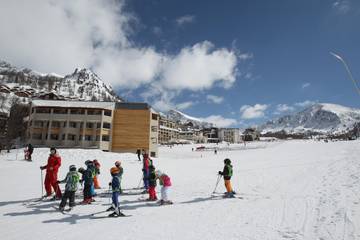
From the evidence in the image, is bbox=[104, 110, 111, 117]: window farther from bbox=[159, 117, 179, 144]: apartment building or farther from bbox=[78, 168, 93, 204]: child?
bbox=[159, 117, 179, 144]: apartment building

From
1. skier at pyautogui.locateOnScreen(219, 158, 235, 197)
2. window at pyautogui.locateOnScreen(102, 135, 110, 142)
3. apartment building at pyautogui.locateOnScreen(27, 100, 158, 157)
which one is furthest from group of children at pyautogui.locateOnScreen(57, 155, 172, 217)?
window at pyautogui.locateOnScreen(102, 135, 110, 142)

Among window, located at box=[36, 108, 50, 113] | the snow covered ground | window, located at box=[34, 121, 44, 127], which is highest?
window, located at box=[36, 108, 50, 113]

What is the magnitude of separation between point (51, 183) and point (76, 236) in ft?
19.4

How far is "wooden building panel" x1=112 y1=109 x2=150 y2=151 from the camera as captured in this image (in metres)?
52.9

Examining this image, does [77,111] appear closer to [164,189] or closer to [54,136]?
[54,136]

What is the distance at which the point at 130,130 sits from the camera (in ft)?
176

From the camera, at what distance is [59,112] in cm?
5316

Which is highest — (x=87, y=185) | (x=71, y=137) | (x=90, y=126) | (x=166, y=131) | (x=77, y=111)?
(x=166, y=131)

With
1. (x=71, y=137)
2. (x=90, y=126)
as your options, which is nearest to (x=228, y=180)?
(x=90, y=126)

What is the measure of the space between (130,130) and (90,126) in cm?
801


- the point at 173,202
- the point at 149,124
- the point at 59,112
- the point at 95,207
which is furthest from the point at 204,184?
the point at 59,112

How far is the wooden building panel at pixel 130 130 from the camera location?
52.9 m

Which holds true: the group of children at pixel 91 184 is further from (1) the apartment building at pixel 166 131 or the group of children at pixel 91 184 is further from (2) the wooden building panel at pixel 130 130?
(1) the apartment building at pixel 166 131

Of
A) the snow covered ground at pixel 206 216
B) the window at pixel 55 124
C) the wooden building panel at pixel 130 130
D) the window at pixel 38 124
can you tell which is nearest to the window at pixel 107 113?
the wooden building panel at pixel 130 130
